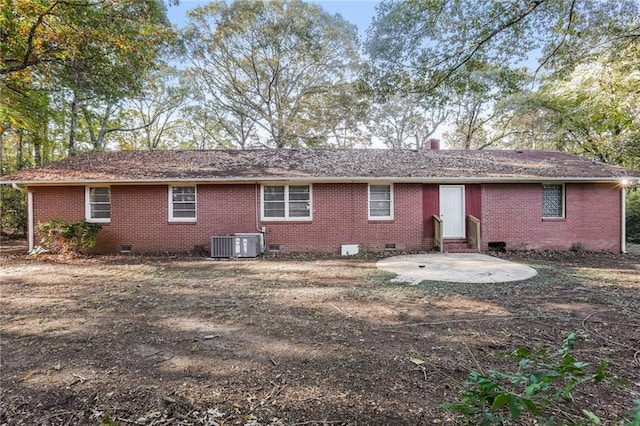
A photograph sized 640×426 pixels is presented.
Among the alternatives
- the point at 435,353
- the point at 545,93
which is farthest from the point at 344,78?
the point at 435,353

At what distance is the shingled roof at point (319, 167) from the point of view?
10073 millimetres

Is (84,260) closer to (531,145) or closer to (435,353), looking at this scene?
(435,353)

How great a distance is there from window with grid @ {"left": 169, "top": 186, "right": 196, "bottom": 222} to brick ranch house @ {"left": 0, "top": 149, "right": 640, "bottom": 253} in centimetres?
3

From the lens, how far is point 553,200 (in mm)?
10906

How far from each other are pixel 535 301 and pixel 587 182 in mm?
8333

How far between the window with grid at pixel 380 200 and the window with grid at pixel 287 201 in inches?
85.8

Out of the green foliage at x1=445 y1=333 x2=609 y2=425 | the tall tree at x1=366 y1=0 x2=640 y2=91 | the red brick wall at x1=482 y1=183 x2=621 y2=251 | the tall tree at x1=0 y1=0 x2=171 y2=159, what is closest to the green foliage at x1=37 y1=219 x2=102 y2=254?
the tall tree at x1=0 y1=0 x2=171 y2=159

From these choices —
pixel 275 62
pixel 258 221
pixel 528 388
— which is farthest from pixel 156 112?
pixel 528 388

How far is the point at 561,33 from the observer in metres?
5.60

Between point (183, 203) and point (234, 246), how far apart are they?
251 centimetres

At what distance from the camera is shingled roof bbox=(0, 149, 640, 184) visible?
10.1 meters

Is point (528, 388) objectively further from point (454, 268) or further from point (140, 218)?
point (140, 218)

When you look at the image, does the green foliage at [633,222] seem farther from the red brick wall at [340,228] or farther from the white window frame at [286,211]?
the white window frame at [286,211]

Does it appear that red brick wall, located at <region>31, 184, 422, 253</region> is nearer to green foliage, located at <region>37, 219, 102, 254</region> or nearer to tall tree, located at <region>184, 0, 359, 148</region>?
green foliage, located at <region>37, 219, 102, 254</region>
